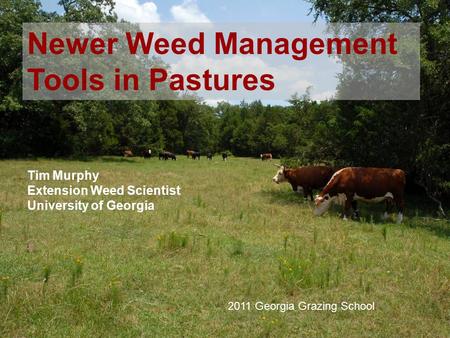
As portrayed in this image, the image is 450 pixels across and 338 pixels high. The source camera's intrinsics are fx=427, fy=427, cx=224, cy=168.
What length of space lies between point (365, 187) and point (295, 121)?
35.0m

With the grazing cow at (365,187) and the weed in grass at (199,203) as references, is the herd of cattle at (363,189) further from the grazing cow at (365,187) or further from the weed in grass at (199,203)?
the weed in grass at (199,203)

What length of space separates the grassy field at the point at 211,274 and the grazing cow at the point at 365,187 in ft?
3.36

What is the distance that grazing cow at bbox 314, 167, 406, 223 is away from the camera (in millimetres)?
13773

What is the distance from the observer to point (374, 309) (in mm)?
6590

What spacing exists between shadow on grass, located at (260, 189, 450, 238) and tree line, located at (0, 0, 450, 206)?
3.05ft

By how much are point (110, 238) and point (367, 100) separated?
1247 centimetres

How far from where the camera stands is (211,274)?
783 centimetres

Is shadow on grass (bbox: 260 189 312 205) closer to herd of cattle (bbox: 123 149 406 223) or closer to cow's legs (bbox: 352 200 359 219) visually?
herd of cattle (bbox: 123 149 406 223)

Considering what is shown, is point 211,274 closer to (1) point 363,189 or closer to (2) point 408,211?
(1) point 363,189

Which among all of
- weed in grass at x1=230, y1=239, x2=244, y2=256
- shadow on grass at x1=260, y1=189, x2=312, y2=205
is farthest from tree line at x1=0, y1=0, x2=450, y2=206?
weed in grass at x1=230, y1=239, x2=244, y2=256

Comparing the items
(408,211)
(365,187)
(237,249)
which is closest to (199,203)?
(365,187)

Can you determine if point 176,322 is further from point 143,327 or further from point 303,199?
point 303,199

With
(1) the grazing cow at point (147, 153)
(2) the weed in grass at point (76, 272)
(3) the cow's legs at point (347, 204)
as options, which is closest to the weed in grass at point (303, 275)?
(2) the weed in grass at point (76, 272)

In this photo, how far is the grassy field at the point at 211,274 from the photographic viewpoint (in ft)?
19.6
